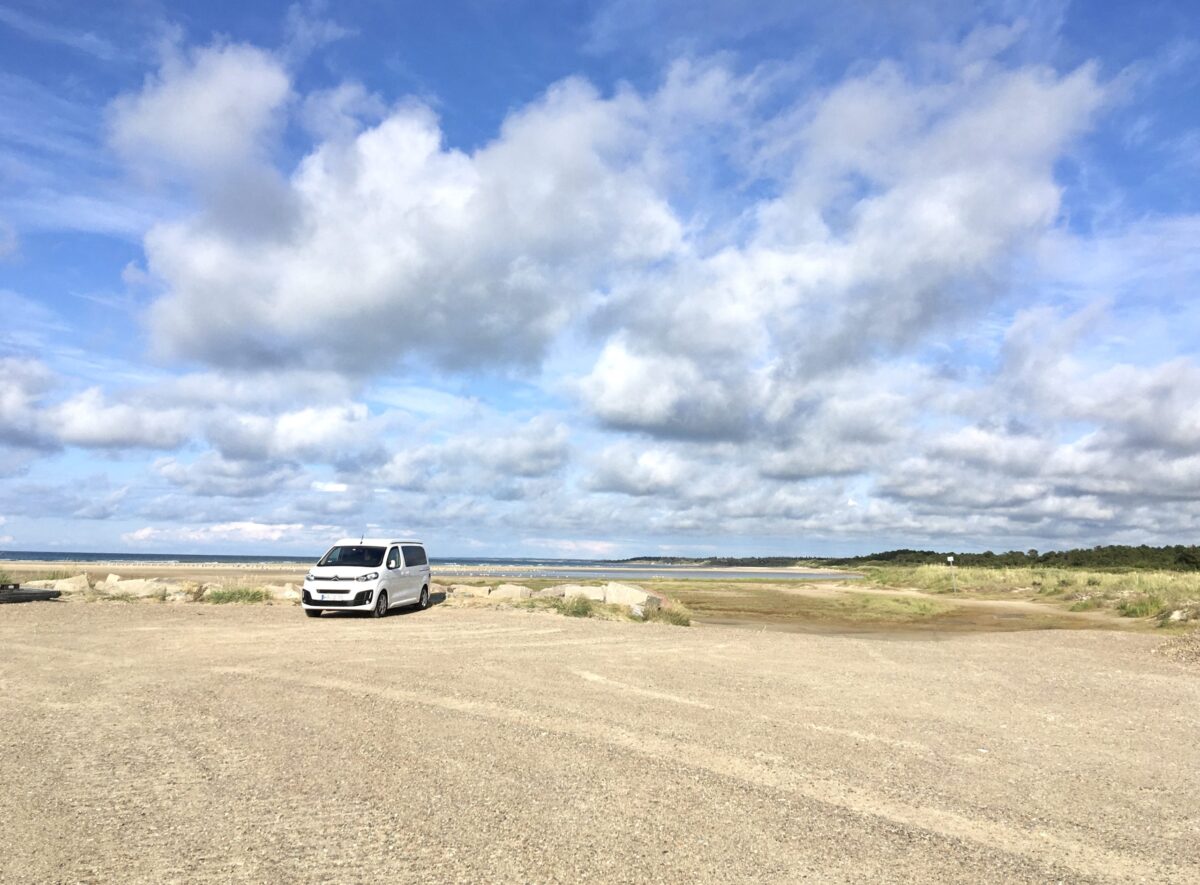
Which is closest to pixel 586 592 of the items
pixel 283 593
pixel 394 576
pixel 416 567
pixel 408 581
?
pixel 416 567

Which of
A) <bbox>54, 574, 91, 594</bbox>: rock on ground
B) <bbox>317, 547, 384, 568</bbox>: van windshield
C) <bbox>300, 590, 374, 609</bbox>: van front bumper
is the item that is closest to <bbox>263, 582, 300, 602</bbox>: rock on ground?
<bbox>54, 574, 91, 594</bbox>: rock on ground

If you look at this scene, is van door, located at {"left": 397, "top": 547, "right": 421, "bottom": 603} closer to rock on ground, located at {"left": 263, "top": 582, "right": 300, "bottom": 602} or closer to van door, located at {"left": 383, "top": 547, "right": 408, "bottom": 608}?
van door, located at {"left": 383, "top": 547, "right": 408, "bottom": 608}

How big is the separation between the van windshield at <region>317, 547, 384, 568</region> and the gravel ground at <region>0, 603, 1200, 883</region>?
8.82 meters

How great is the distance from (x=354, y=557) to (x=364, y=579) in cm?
139

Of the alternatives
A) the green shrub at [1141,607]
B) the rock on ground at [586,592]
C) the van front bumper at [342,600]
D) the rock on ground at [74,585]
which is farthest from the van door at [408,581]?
the green shrub at [1141,607]

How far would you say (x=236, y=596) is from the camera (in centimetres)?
2977

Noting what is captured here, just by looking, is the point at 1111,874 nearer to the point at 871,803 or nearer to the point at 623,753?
the point at 871,803

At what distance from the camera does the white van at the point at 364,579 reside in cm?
2355

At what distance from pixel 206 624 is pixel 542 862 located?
17920 millimetres

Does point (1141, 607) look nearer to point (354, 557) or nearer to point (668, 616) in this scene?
point (668, 616)

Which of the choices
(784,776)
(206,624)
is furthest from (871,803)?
(206,624)

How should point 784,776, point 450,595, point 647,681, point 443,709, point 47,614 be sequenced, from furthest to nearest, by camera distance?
point 450,595
point 47,614
point 647,681
point 443,709
point 784,776

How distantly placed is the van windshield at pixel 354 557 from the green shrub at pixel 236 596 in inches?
262

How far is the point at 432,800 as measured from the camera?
22.0 ft
